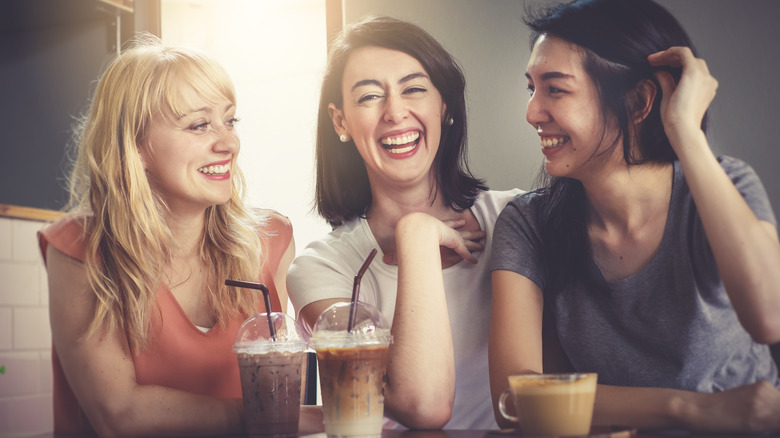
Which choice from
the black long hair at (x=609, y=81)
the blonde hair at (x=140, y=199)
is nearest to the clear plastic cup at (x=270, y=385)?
the blonde hair at (x=140, y=199)

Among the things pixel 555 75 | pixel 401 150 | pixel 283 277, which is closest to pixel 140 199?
pixel 283 277

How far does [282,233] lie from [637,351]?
3.43ft

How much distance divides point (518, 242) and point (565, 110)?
1.02 feet

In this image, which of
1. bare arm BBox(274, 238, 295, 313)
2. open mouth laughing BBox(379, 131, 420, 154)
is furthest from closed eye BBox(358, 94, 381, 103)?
bare arm BBox(274, 238, 295, 313)

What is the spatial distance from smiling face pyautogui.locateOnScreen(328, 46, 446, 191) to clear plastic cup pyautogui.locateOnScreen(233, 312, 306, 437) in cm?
66

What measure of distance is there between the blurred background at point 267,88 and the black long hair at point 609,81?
0.31ft

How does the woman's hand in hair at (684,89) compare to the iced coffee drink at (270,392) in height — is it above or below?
above

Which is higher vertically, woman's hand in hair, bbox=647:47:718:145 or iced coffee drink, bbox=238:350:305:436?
woman's hand in hair, bbox=647:47:718:145

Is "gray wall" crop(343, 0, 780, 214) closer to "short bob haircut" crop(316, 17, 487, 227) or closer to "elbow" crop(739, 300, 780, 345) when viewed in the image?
"short bob haircut" crop(316, 17, 487, 227)

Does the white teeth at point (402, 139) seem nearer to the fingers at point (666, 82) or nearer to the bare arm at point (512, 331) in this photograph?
the bare arm at point (512, 331)

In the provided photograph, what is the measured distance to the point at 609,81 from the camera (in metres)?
1.64

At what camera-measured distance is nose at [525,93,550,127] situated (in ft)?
5.75

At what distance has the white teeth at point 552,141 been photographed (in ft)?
5.61

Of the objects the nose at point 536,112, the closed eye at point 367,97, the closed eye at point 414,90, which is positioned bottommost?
the nose at point 536,112
